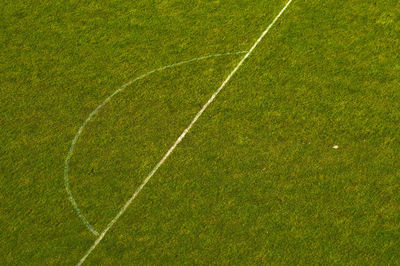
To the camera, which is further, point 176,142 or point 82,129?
point 82,129

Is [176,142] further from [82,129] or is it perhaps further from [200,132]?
[82,129]

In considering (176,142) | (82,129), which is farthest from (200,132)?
(82,129)

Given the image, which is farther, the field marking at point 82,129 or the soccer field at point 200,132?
the field marking at point 82,129

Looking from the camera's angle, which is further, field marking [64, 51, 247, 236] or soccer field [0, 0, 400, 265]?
field marking [64, 51, 247, 236]

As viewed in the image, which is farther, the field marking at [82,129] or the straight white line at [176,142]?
the field marking at [82,129]

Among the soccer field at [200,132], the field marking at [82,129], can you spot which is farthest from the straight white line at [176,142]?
the field marking at [82,129]

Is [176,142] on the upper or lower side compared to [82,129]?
lower

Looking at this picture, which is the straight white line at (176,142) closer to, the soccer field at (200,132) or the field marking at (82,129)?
the soccer field at (200,132)

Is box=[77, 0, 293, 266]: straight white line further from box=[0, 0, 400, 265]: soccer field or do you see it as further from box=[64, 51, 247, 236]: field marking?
box=[64, 51, 247, 236]: field marking

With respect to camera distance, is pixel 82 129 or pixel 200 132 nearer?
pixel 200 132

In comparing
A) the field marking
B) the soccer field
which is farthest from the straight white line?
the field marking
